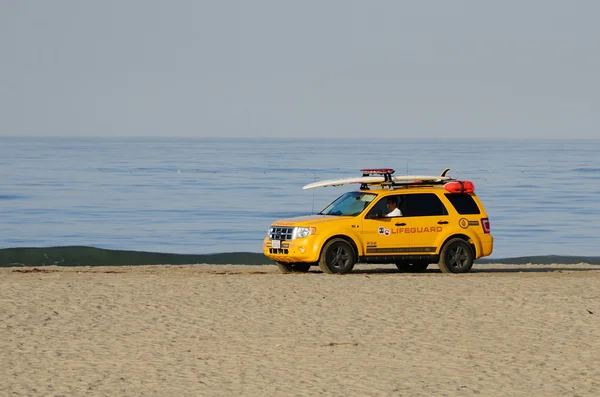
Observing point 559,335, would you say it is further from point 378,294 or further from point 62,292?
point 62,292

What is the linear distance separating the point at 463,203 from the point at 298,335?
8.62 m

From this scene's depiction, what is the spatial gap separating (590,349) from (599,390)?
2392 millimetres

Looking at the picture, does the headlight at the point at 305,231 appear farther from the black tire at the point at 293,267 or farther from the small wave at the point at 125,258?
the small wave at the point at 125,258

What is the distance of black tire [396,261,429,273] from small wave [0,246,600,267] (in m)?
5.49

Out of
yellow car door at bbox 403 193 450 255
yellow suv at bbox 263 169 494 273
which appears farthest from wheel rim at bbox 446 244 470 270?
yellow car door at bbox 403 193 450 255

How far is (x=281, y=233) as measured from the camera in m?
21.7

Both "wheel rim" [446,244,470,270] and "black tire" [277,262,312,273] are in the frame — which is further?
"black tire" [277,262,312,273]

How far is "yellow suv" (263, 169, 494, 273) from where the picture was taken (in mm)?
21484

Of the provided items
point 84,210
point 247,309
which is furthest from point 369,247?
point 84,210

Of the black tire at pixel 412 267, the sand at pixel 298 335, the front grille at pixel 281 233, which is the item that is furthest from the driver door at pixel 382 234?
the black tire at pixel 412 267

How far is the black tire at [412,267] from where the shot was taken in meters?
23.6

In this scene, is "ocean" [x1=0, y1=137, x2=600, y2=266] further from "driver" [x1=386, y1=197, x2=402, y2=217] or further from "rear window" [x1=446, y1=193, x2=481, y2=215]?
"driver" [x1=386, y1=197, x2=402, y2=217]

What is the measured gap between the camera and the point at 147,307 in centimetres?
1656

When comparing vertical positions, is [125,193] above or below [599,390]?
above
